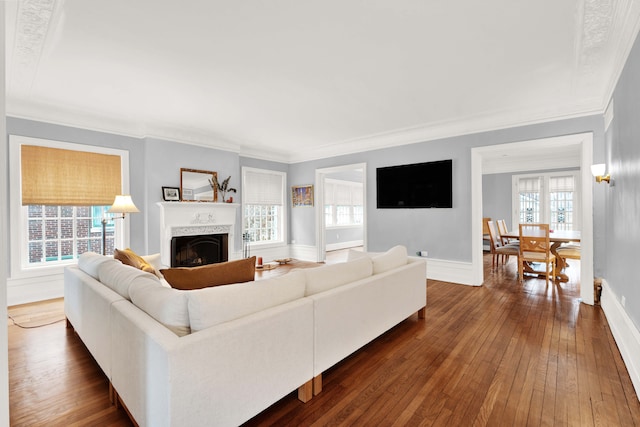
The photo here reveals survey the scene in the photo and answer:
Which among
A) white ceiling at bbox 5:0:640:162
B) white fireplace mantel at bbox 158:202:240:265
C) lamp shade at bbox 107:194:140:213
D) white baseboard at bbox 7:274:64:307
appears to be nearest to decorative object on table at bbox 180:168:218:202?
white fireplace mantel at bbox 158:202:240:265

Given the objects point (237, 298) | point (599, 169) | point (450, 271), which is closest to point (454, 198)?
point (450, 271)

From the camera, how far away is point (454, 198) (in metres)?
5.02

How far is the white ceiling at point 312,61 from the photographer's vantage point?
7.30 ft

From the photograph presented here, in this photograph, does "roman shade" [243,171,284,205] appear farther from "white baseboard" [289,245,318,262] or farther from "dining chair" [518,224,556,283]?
"dining chair" [518,224,556,283]

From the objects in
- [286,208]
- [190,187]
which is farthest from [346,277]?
[286,208]

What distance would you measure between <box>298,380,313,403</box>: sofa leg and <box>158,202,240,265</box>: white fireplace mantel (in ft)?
12.7

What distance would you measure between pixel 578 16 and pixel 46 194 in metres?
6.00

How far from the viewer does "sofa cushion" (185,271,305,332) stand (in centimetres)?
153

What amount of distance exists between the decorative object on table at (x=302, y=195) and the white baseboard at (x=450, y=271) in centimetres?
306

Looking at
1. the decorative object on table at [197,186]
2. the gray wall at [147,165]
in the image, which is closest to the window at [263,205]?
the decorative object on table at [197,186]

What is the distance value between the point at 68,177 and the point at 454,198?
577cm

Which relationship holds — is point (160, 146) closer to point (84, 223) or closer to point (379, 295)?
point (84, 223)

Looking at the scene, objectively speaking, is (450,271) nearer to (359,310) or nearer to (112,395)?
(359,310)

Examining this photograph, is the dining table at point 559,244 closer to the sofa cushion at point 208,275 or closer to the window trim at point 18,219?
the sofa cushion at point 208,275
